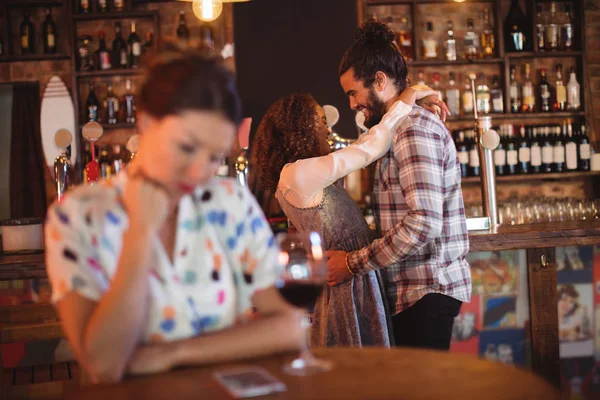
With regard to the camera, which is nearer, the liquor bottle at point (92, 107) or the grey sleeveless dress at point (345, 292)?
the grey sleeveless dress at point (345, 292)

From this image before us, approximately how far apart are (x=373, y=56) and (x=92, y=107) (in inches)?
135

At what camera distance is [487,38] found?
5539 millimetres

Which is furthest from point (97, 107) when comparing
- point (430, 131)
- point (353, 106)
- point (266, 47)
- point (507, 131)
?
point (430, 131)

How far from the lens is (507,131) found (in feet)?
17.5

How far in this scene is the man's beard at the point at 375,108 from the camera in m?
2.39

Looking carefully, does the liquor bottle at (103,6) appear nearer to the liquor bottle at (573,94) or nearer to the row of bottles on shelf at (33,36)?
the row of bottles on shelf at (33,36)

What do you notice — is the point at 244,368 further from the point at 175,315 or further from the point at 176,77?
the point at 176,77

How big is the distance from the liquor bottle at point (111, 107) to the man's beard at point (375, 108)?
3265 mm

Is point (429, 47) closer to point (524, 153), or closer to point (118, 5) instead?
point (524, 153)

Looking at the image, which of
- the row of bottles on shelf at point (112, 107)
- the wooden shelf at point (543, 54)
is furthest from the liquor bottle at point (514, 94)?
the row of bottles on shelf at point (112, 107)

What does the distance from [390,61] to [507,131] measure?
→ 321 cm

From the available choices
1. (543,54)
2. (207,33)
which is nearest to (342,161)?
(207,33)

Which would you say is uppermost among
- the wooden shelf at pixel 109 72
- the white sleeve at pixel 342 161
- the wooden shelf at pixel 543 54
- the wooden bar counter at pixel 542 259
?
the wooden shelf at pixel 109 72

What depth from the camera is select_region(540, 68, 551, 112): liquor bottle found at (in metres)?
5.50
